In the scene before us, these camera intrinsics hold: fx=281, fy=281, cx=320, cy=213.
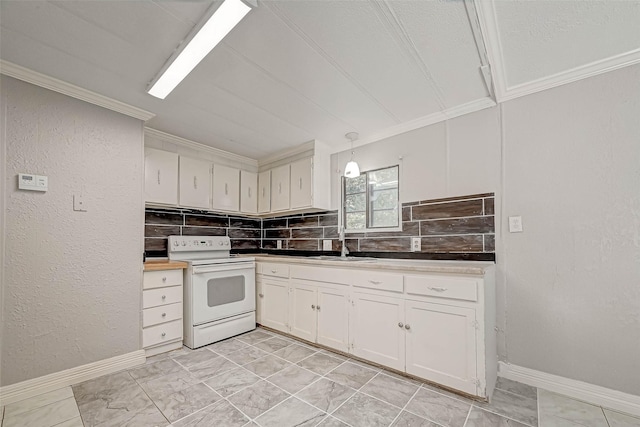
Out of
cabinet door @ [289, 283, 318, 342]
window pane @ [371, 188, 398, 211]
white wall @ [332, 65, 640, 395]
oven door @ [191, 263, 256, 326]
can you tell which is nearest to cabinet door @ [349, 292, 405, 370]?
cabinet door @ [289, 283, 318, 342]

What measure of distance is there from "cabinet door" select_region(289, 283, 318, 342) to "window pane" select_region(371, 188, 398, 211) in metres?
1.17

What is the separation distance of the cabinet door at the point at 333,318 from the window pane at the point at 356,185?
4.13ft

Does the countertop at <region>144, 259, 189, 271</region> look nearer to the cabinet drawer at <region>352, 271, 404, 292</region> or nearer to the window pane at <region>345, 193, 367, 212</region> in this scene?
the cabinet drawer at <region>352, 271, 404, 292</region>

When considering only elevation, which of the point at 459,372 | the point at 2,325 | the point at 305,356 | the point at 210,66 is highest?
the point at 210,66

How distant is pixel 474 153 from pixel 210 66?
228 centimetres

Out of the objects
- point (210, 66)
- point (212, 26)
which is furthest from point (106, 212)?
point (212, 26)

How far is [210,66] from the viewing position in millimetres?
1942

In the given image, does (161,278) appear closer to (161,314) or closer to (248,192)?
(161,314)

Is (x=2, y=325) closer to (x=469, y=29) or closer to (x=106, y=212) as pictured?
(x=106, y=212)

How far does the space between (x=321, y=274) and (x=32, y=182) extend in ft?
7.97

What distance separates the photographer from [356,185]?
3.42 meters

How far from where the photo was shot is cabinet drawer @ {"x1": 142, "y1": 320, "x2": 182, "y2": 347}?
8.60 ft

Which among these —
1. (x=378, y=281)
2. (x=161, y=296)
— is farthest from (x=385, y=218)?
(x=161, y=296)

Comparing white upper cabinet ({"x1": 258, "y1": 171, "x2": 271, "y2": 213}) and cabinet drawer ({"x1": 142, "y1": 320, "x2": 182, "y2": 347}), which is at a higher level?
white upper cabinet ({"x1": 258, "y1": 171, "x2": 271, "y2": 213})
